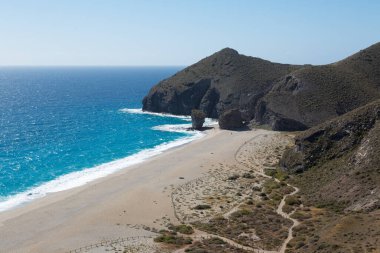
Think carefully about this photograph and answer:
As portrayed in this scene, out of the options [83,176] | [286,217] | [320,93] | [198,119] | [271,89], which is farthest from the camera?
[271,89]

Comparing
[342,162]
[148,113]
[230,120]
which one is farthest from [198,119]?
[342,162]

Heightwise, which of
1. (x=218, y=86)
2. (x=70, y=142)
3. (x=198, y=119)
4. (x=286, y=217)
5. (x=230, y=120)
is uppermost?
(x=218, y=86)

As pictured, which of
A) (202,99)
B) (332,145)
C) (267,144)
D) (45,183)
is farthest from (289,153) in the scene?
(202,99)

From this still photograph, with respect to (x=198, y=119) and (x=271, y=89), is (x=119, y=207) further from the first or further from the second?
(x=271, y=89)

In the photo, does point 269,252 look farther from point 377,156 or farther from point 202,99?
point 202,99

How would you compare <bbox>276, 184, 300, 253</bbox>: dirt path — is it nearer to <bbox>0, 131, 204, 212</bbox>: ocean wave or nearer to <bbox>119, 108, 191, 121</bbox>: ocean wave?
<bbox>0, 131, 204, 212</bbox>: ocean wave

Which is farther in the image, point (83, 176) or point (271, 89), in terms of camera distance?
point (271, 89)

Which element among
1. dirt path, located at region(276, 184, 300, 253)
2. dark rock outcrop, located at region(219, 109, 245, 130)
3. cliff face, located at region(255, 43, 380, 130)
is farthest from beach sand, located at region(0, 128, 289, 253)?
cliff face, located at region(255, 43, 380, 130)
